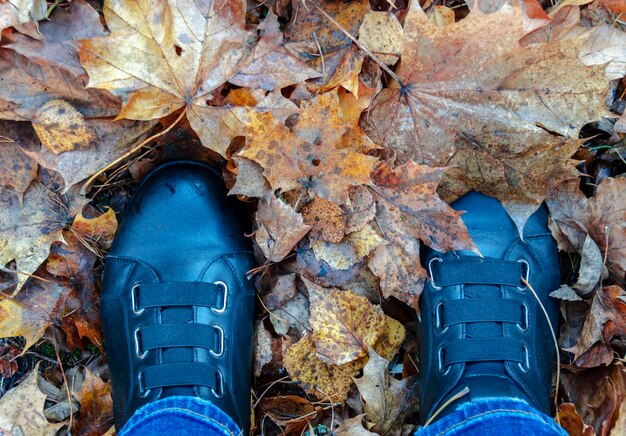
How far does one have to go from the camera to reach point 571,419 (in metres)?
1.54

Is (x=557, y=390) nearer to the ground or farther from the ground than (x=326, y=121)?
nearer to the ground

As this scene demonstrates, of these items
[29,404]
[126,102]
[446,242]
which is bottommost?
[29,404]

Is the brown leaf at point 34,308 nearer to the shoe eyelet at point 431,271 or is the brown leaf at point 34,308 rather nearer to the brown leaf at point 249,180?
the brown leaf at point 249,180

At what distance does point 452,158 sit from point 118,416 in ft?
3.81

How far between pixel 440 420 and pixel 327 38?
100 cm

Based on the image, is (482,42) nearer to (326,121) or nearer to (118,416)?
(326,121)

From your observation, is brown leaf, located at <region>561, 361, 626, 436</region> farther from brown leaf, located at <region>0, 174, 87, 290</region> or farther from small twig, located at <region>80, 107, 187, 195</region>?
brown leaf, located at <region>0, 174, 87, 290</region>

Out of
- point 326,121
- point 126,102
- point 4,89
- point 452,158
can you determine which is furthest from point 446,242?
point 4,89

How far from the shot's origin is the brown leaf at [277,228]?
1421 mm

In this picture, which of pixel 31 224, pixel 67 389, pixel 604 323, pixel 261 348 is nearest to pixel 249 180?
pixel 261 348

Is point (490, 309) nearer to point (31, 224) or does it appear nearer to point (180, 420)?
point (180, 420)

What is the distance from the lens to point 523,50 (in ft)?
4.37

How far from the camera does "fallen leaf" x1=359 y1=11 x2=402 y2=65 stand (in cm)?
142

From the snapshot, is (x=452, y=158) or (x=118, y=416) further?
(x=118, y=416)
